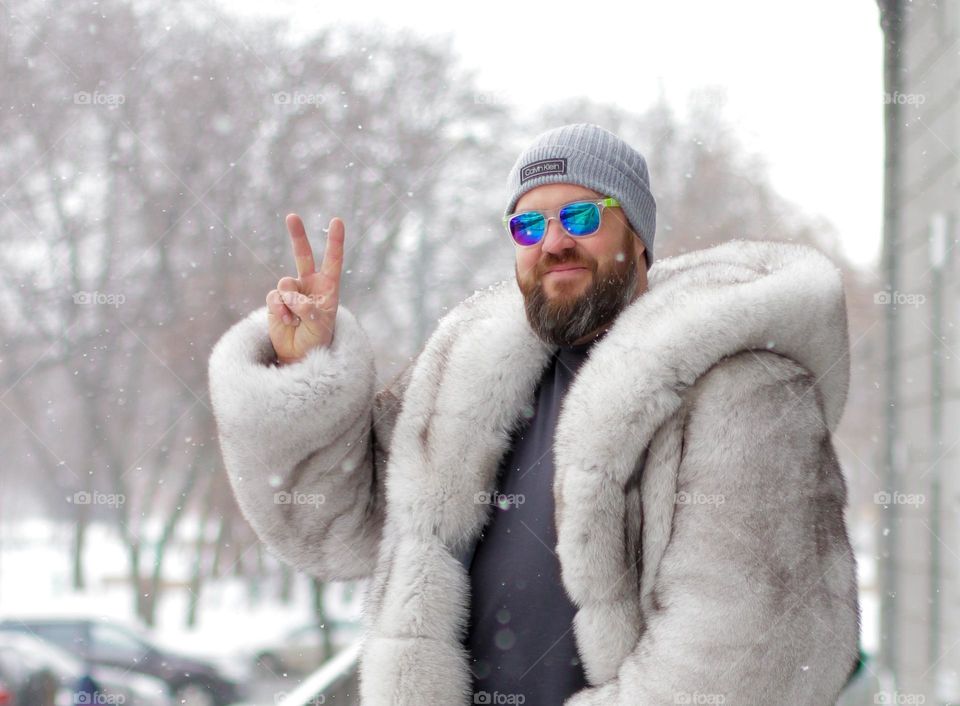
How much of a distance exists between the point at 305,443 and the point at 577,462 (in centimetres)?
48

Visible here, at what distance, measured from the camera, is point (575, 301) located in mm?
1367

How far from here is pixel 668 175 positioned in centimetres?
632

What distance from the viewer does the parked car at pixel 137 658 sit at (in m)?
6.88

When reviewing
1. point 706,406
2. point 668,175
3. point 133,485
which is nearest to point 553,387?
point 706,406

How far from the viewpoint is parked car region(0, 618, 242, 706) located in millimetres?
6875

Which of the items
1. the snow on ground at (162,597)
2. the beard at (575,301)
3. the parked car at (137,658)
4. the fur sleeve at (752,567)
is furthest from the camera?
the snow on ground at (162,597)

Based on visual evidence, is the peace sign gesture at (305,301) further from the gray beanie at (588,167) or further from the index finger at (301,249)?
the gray beanie at (588,167)

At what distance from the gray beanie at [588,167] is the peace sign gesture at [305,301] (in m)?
0.33

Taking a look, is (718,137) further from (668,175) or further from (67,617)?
(67,617)

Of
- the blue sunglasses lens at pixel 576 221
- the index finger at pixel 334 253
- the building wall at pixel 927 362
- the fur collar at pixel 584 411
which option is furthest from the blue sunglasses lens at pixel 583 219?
the building wall at pixel 927 362

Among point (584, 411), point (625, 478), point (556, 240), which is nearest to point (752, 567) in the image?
point (625, 478)

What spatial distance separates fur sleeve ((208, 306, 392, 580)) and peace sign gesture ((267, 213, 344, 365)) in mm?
33

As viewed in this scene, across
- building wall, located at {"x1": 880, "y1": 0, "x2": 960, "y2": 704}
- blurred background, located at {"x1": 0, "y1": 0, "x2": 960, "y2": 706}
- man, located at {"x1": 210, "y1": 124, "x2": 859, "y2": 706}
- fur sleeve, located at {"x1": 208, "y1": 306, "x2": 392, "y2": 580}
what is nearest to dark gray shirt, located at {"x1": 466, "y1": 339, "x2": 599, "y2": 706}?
man, located at {"x1": 210, "y1": 124, "x2": 859, "y2": 706}

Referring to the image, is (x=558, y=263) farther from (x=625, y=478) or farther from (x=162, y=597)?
(x=162, y=597)
